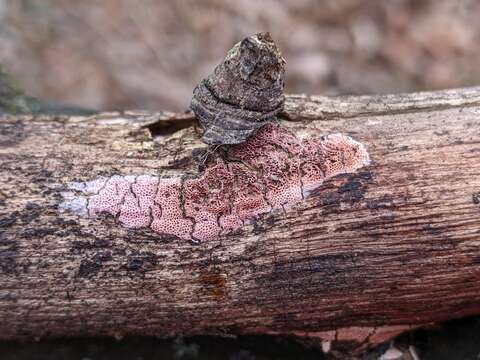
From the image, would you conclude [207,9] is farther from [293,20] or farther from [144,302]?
[144,302]

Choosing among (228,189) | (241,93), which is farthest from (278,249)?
(241,93)

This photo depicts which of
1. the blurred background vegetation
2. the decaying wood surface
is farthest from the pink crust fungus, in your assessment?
the blurred background vegetation

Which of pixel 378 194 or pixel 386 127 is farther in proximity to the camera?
pixel 386 127

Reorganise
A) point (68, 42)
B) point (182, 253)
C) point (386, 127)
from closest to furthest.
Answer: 1. point (182, 253)
2. point (386, 127)
3. point (68, 42)

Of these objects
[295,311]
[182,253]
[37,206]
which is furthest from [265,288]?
[37,206]

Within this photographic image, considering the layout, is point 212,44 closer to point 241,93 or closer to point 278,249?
point 241,93
